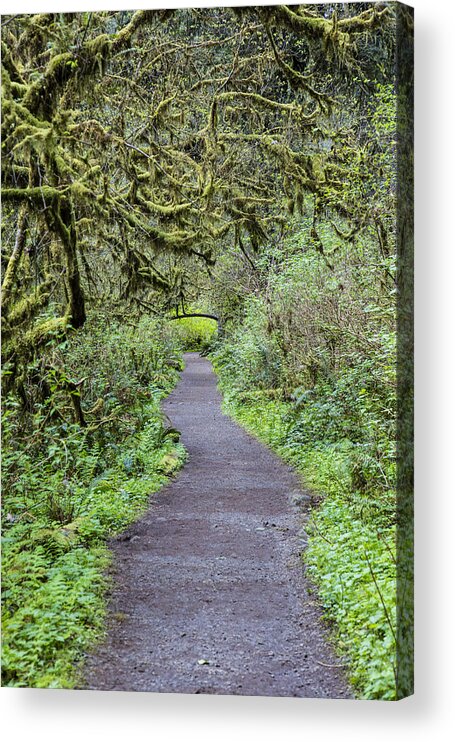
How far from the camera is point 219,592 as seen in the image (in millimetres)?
4219

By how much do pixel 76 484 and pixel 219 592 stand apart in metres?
1.07

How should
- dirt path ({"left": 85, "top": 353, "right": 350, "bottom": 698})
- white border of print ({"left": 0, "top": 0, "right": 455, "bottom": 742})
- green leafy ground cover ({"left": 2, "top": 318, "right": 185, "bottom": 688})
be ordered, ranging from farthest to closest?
green leafy ground cover ({"left": 2, "top": 318, "right": 185, "bottom": 688}) < dirt path ({"left": 85, "top": 353, "right": 350, "bottom": 698}) < white border of print ({"left": 0, "top": 0, "right": 455, "bottom": 742})

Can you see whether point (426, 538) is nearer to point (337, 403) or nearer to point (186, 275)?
point (337, 403)

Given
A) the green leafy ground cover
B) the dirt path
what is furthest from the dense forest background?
the dirt path

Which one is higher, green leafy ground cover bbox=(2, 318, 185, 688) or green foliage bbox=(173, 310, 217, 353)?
green foliage bbox=(173, 310, 217, 353)

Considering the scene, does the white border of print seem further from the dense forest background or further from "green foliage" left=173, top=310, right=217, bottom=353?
"green foliage" left=173, top=310, right=217, bottom=353

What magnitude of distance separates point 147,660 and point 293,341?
7.97 feet

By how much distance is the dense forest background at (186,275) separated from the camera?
13.7 feet

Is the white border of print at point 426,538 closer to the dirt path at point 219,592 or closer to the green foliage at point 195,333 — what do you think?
the dirt path at point 219,592

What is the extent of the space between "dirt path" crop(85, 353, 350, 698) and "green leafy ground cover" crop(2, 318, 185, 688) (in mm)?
134

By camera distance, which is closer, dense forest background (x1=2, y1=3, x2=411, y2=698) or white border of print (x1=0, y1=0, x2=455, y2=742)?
white border of print (x1=0, y1=0, x2=455, y2=742)

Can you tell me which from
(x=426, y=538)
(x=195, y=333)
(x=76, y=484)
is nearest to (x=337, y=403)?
(x=195, y=333)

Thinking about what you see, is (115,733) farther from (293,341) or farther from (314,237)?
(314,237)

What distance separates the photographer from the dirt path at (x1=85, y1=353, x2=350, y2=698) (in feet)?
12.7
